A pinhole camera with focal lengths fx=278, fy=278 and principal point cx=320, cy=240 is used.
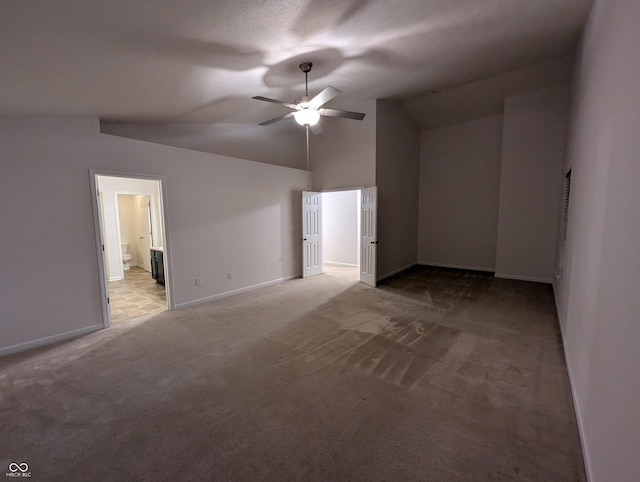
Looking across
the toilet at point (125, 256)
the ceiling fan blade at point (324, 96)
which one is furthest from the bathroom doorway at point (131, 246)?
the ceiling fan blade at point (324, 96)

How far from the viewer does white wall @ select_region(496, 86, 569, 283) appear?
17.4ft

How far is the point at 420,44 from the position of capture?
3.17m

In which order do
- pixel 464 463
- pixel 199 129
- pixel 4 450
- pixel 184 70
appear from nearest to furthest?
pixel 464 463 → pixel 4 450 → pixel 184 70 → pixel 199 129

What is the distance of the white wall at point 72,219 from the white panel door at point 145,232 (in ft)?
10.7

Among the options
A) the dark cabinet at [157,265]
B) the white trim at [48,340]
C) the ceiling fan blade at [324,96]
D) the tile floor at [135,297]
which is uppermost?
the ceiling fan blade at [324,96]

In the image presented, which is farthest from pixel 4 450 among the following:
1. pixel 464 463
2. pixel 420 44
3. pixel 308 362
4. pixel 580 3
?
pixel 580 3

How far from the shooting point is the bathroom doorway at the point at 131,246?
400 cm

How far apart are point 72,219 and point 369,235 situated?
4558 millimetres

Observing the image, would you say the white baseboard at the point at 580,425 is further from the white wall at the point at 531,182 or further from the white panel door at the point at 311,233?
the white panel door at the point at 311,233

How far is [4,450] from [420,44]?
16.3 feet

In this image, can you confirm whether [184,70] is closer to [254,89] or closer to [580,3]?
[254,89]

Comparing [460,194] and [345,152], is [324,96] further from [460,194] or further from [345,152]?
[460,194]

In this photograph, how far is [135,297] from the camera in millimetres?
5043

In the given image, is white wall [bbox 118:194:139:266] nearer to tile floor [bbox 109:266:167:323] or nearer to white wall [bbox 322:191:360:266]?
tile floor [bbox 109:266:167:323]
